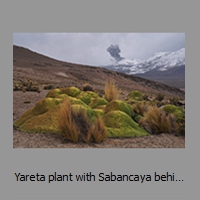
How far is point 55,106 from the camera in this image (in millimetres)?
6449

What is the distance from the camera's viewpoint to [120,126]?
6211 millimetres

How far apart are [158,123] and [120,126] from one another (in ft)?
3.19

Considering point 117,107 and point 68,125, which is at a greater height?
point 117,107

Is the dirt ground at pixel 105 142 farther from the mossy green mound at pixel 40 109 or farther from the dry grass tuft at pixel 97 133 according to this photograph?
the mossy green mound at pixel 40 109

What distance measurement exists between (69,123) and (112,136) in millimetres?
1020

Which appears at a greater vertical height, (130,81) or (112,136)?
(130,81)

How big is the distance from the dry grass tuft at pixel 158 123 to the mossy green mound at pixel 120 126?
26 cm

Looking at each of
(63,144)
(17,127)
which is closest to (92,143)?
(63,144)

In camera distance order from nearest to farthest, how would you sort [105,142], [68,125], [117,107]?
[68,125] → [105,142] → [117,107]

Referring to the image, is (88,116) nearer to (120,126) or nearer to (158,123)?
(120,126)

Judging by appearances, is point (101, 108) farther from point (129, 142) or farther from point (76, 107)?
point (129, 142)

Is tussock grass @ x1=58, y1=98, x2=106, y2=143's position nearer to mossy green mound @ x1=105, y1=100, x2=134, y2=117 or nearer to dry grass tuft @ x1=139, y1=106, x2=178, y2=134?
mossy green mound @ x1=105, y1=100, x2=134, y2=117

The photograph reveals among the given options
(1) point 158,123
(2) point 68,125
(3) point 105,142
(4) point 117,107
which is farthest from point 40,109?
(1) point 158,123

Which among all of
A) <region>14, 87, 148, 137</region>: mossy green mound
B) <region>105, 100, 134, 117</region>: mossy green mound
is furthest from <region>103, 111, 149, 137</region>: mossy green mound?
<region>105, 100, 134, 117</region>: mossy green mound
